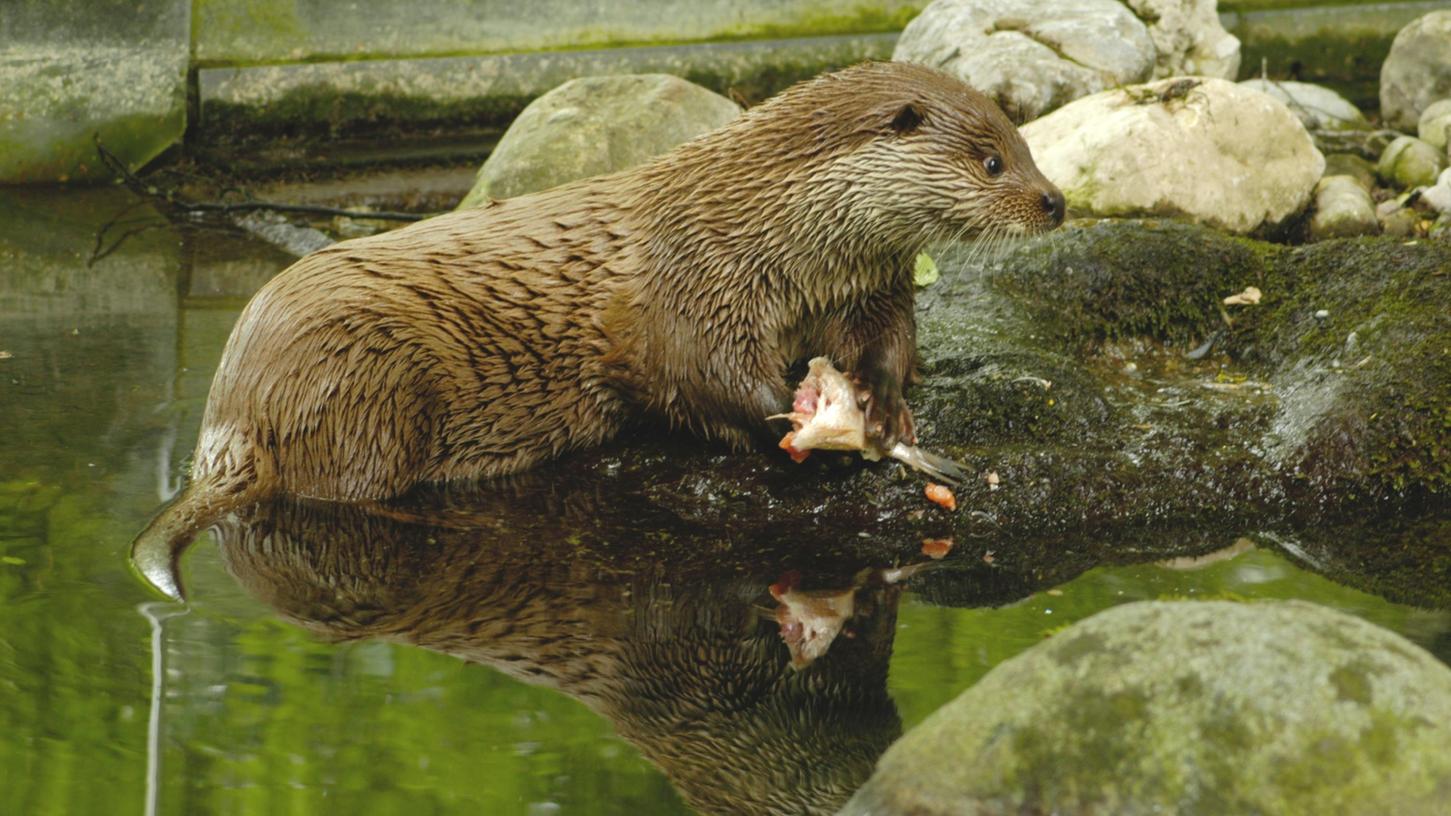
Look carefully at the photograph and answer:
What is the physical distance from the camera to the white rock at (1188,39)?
27.7 feet

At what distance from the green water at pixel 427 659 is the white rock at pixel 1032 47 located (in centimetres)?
401

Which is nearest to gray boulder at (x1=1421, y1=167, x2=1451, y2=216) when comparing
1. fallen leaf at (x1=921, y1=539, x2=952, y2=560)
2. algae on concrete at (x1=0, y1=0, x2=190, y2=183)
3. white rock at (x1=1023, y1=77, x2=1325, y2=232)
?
white rock at (x1=1023, y1=77, x2=1325, y2=232)

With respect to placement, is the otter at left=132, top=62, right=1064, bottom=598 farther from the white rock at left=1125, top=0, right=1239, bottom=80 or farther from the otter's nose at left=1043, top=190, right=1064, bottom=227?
the white rock at left=1125, top=0, right=1239, bottom=80

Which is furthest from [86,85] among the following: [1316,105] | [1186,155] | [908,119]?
[1316,105]

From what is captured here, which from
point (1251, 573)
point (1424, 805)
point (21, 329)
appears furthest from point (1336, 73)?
point (1424, 805)

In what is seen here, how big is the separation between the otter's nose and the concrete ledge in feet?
17.1

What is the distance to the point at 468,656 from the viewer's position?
3566 mm

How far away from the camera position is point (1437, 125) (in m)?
7.91

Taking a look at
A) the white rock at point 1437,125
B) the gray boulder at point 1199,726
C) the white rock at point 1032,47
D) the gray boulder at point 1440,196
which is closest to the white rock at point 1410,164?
the white rock at point 1437,125

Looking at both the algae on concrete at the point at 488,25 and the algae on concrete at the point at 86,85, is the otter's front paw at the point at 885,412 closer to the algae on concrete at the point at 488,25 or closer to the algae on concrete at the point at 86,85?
the algae on concrete at the point at 488,25

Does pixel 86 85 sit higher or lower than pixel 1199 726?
higher

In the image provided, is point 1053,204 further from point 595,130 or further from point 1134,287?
point 595,130

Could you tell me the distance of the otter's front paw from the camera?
14.3 ft

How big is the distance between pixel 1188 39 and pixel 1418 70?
1193 mm
